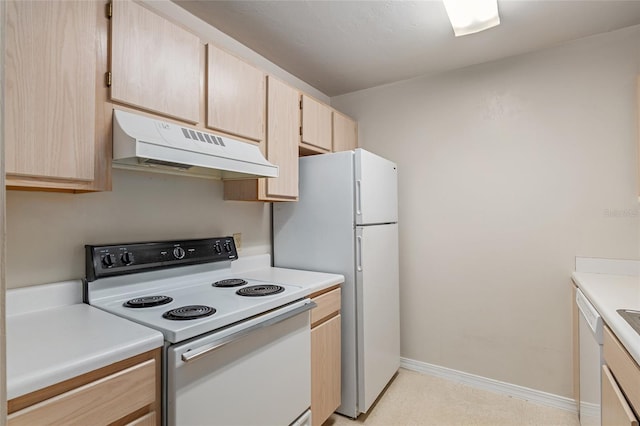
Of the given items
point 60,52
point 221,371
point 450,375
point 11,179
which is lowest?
point 450,375

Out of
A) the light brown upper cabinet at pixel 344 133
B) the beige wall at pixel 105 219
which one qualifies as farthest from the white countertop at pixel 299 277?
the light brown upper cabinet at pixel 344 133

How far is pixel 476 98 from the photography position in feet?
7.82

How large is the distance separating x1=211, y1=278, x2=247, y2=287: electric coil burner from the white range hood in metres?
0.60

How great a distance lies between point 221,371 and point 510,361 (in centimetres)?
205

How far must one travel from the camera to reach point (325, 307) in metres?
1.85

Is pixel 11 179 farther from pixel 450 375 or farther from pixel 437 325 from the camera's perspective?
pixel 450 375

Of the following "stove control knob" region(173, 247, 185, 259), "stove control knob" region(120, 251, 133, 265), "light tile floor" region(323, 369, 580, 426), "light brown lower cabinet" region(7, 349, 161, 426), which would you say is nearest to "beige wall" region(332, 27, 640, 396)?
"light tile floor" region(323, 369, 580, 426)

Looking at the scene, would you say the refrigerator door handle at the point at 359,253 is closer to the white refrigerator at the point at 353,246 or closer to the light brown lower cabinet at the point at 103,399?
the white refrigerator at the point at 353,246

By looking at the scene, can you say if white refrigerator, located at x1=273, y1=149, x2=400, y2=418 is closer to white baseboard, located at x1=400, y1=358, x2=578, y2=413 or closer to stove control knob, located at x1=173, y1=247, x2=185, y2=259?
white baseboard, located at x1=400, y1=358, x2=578, y2=413

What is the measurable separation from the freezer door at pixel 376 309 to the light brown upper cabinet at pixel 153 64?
1.20 meters

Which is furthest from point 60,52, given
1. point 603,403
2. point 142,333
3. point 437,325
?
point 437,325

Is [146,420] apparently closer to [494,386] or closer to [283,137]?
[283,137]

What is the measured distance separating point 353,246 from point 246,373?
978mm

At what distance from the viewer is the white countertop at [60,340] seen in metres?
0.77
